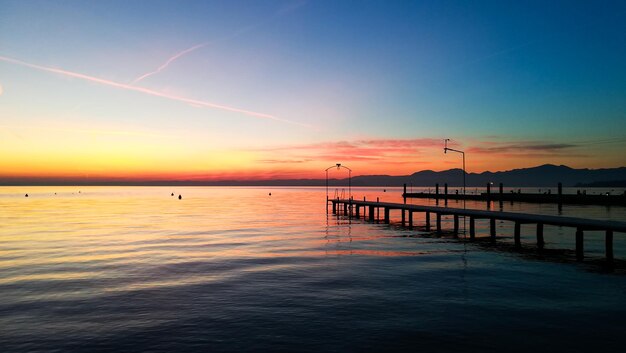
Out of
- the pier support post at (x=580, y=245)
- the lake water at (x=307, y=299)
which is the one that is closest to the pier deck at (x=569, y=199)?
the lake water at (x=307, y=299)

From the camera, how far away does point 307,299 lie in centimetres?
1831

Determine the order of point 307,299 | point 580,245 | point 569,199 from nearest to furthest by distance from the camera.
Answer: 1. point 307,299
2. point 580,245
3. point 569,199

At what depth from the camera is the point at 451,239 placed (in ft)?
133

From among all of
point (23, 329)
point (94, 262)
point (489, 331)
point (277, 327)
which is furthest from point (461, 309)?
point (94, 262)

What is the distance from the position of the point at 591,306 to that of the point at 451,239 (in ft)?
76.3

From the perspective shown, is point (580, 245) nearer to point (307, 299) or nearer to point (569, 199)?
point (307, 299)

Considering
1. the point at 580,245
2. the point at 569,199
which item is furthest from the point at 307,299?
the point at 569,199

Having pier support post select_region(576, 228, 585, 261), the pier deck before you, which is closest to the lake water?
pier support post select_region(576, 228, 585, 261)

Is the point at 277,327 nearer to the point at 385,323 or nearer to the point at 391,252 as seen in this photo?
the point at 385,323

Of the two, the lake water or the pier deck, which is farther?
the pier deck

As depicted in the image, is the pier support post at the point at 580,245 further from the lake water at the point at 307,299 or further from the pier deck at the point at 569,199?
the pier deck at the point at 569,199

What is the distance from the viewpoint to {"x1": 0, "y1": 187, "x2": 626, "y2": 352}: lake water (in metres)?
13.5

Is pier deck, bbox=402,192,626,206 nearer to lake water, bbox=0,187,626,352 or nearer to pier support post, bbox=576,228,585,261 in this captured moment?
lake water, bbox=0,187,626,352

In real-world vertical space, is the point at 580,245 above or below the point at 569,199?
below
